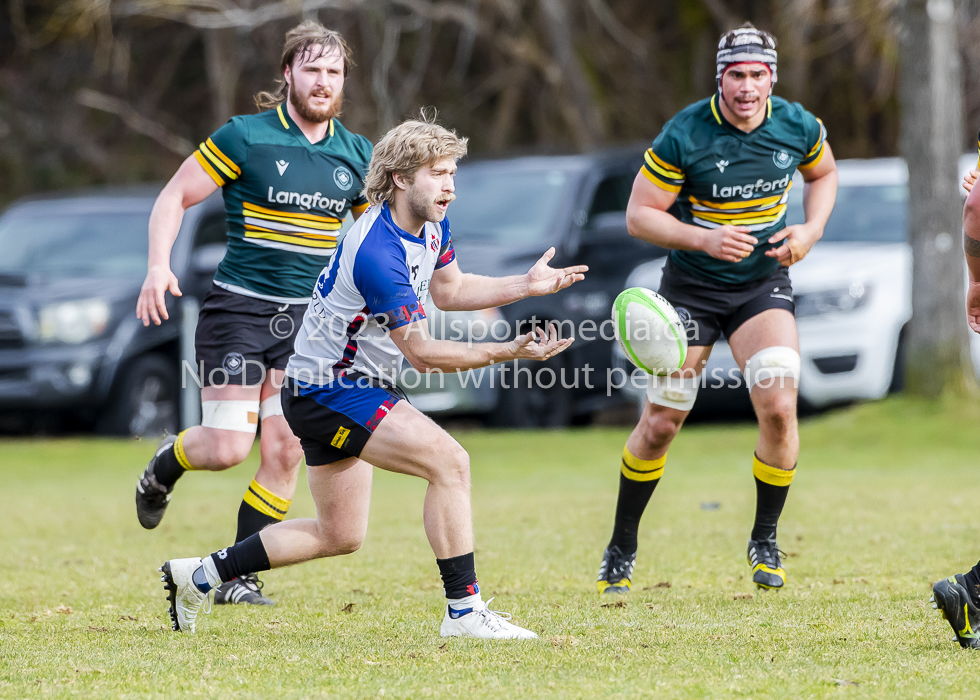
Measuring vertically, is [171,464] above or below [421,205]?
below

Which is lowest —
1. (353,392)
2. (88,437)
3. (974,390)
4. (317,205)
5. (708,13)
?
(88,437)

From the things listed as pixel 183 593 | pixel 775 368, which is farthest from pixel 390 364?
pixel 775 368

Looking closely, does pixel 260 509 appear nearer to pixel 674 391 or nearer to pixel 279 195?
pixel 279 195

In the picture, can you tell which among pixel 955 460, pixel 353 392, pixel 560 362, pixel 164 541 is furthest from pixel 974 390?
pixel 353 392

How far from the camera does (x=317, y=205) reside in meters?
5.73

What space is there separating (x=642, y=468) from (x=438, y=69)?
16108 mm

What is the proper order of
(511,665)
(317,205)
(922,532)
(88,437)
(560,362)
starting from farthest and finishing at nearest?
(88,437) → (560,362) → (922,532) → (317,205) → (511,665)

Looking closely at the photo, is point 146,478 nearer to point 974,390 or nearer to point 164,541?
point 164,541

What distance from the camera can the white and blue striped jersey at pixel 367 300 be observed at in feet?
14.7

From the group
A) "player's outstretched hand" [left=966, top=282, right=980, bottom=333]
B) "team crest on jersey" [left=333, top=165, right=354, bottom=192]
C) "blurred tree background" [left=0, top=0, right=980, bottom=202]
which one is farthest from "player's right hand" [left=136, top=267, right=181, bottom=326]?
"blurred tree background" [left=0, top=0, right=980, bottom=202]

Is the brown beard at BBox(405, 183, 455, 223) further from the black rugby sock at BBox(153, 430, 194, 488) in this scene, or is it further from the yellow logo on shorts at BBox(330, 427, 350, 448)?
the black rugby sock at BBox(153, 430, 194, 488)

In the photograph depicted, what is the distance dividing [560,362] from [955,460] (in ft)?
11.1

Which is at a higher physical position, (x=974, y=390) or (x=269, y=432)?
(x=269, y=432)

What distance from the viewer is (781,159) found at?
581 cm
